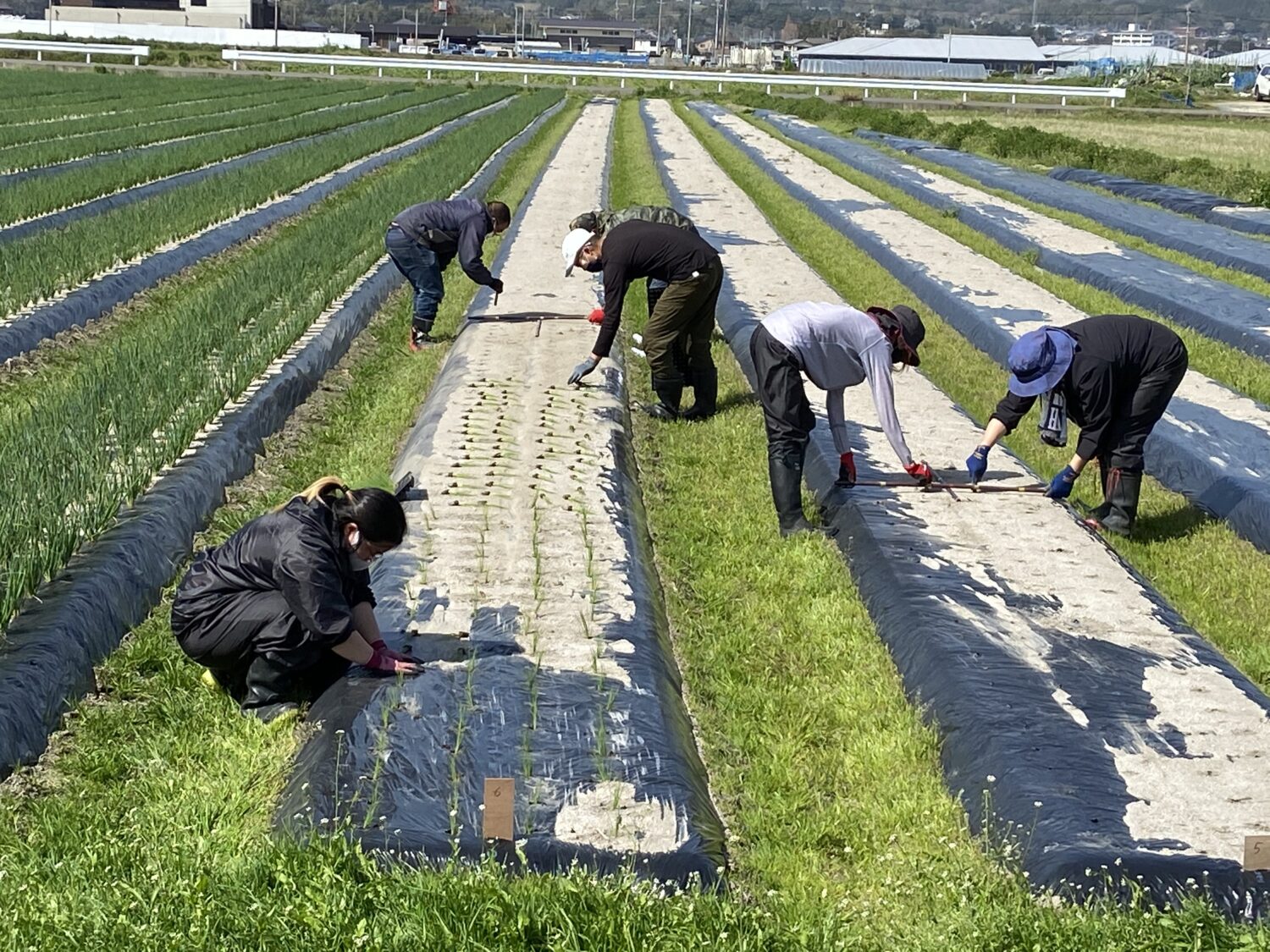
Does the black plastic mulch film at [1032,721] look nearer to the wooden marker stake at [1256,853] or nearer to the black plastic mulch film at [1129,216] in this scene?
the wooden marker stake at [1256,853]

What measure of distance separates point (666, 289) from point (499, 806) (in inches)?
188

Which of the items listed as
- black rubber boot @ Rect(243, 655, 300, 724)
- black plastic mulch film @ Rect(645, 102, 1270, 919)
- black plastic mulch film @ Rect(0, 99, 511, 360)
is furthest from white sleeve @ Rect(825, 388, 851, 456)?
black plastic mulch film @ Rect(0, 99, 511, 360)

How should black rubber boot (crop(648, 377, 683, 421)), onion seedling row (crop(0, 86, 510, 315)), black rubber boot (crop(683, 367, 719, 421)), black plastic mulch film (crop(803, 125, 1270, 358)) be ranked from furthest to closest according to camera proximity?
black plastic mulch film (crop(803, 125, 1270, 358)) < onion seedling row (crop(0, 86, 510, 315)) < black rubber boot (crop(683, 367, 719, 421)) < black rubber boot (crop(648, 377, 683, 421))

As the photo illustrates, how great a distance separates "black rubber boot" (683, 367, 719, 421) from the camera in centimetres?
857

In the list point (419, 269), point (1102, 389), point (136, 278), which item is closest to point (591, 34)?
point (136, 278)

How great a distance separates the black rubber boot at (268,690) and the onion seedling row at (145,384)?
799 millimetres

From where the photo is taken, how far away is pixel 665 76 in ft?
187

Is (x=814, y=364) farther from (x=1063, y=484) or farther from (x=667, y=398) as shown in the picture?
(x=667, y=398)

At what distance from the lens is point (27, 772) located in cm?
428

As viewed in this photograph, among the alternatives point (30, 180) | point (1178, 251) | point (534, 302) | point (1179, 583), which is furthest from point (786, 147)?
point (1179, 583)

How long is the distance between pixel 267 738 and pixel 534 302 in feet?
23.1

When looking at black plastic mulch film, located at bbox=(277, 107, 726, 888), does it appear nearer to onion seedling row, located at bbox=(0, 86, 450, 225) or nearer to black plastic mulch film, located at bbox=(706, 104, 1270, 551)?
black plastic mulch film, located at bbox=(706, 104, 1270, 551)

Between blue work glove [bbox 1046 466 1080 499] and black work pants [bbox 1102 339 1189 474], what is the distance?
0.56 ft

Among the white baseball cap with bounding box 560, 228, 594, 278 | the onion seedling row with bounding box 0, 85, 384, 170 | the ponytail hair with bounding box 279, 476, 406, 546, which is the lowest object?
the onion seedling row with bounding box 0, 85, 384, 170
